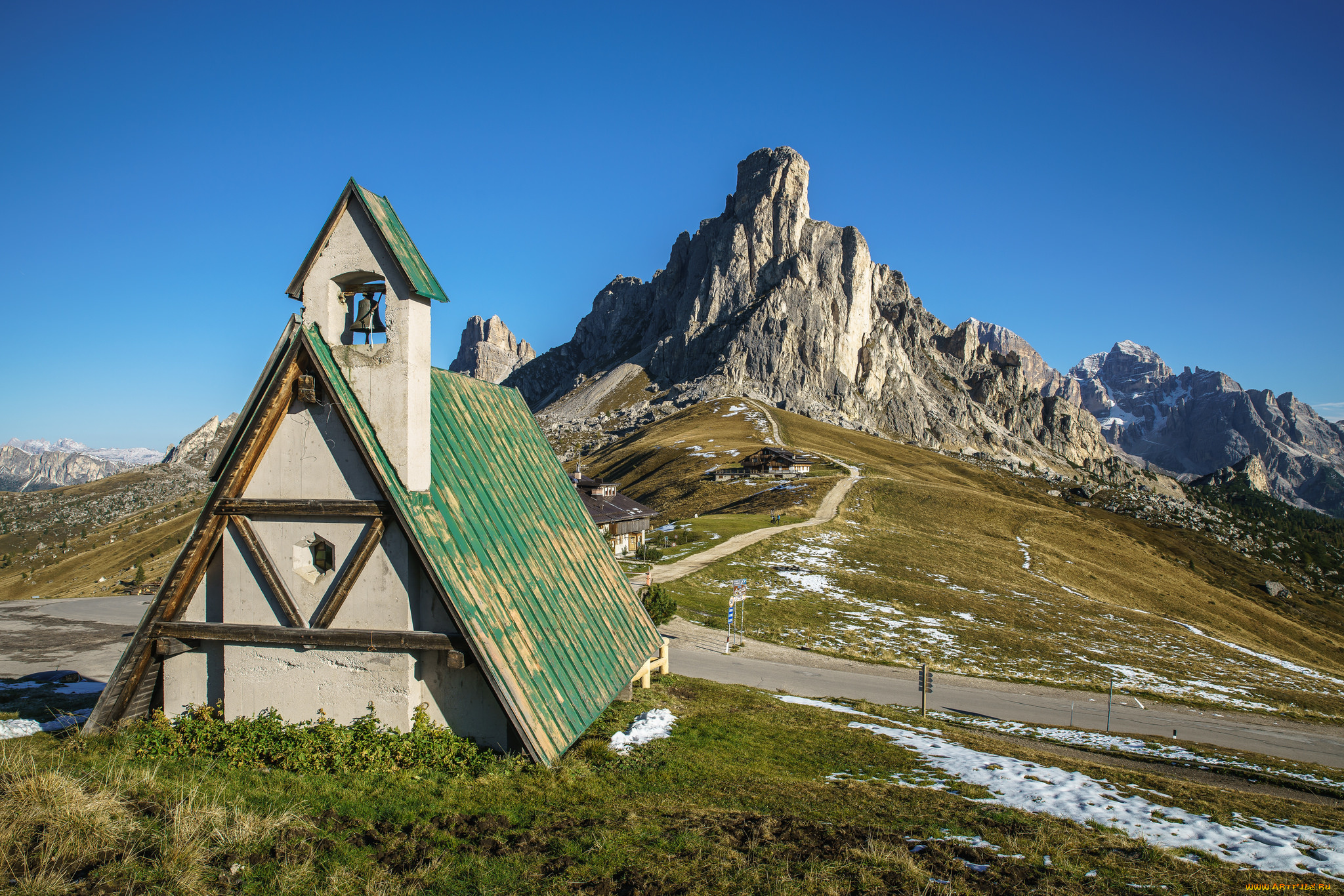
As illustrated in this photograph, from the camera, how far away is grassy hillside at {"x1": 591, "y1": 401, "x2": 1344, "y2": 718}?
36.5 meters

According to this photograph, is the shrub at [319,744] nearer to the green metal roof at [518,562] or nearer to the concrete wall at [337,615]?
the concrete wall at [337,615]

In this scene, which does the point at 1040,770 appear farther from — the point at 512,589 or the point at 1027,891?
the point at 512,589

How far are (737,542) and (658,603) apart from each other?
2814cm

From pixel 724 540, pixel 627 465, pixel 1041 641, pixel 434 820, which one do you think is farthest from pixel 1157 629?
pixel 627 465

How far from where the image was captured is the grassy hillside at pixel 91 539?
92062 millimetres

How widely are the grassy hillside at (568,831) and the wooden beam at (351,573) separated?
7.34ft

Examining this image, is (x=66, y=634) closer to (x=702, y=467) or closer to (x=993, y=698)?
(x=993, y=698)

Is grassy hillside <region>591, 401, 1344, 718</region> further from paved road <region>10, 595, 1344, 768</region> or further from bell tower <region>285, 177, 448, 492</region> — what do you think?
bell tower <region>285, 177, 448, 492</region>

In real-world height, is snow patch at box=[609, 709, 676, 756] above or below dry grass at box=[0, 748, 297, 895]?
below

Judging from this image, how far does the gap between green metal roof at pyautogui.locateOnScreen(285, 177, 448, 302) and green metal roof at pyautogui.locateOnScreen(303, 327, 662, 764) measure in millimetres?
1082

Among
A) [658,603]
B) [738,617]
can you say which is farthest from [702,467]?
[658,603]

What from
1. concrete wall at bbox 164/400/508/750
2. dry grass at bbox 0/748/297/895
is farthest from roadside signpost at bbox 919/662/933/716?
dry grass at bbox 0/748/297/895

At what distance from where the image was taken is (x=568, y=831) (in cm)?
804

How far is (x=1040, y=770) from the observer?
13742 millimetres
